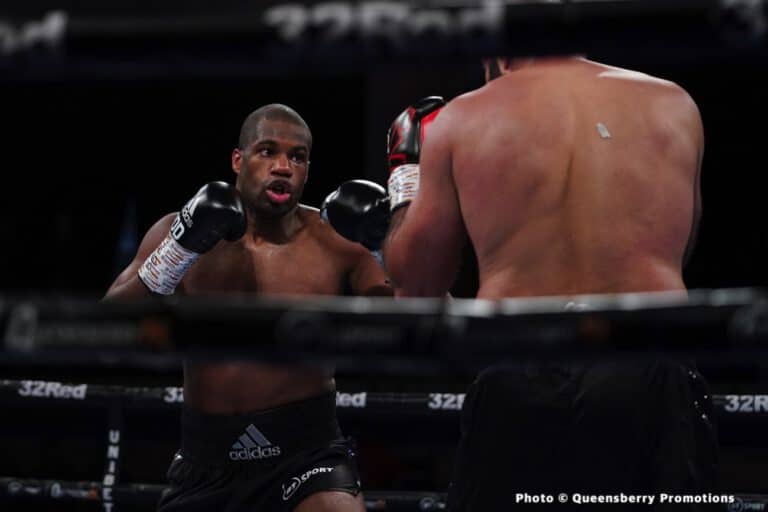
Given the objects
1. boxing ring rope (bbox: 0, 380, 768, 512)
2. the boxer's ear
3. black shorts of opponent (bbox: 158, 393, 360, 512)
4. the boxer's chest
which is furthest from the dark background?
black shorts of opponent (bbox: 158, 393, 360, 512)

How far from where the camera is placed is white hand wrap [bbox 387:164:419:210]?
81.6 inches

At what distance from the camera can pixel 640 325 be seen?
138 centimetres

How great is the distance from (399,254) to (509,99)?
0.35 meters

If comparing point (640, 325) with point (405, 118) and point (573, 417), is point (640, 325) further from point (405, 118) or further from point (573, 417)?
point (405, 118)

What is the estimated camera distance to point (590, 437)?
5.36ft

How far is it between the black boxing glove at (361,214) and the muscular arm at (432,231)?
0.63m

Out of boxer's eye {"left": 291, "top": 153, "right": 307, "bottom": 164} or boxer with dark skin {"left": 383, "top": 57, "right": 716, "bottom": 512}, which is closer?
boxer with dark skin {"left": 383, "top": 57, "right": 716, "bottom": 512}

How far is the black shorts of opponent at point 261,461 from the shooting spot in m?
2.55

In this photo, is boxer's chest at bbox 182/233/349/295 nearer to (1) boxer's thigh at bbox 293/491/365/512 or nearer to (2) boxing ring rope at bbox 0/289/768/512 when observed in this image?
(1) boxer's thigh at bbox 293/491/365/512

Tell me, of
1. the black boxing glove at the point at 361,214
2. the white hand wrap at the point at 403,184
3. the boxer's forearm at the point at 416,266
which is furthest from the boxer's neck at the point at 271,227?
the boxer's forearm at the point at 416,266

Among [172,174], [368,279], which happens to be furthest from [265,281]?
[172,174]

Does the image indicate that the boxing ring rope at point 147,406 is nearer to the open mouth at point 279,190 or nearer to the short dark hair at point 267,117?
the open mouth at point 279,190

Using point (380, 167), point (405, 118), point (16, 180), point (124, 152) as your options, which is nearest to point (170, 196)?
point (124, 152)

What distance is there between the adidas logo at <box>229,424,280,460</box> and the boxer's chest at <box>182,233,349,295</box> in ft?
1.54
